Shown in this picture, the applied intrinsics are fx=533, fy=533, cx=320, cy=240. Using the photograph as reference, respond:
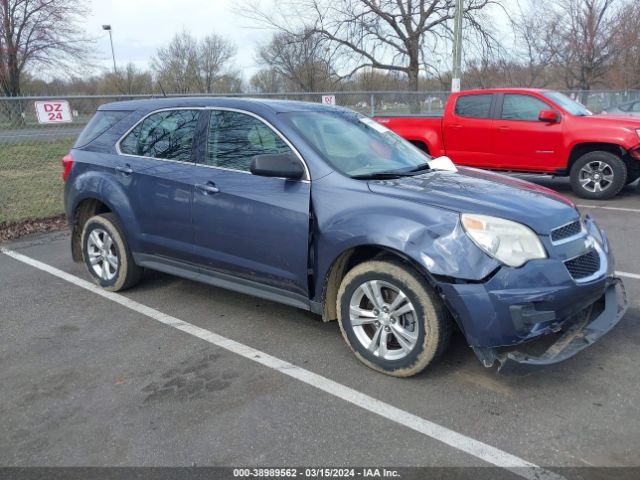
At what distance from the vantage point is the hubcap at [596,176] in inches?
336

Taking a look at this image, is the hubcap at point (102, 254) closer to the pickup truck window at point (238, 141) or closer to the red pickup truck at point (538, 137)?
the pickup truck window at point (238, 141)

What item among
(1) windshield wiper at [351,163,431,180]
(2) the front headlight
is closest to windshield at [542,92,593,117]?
(1) windshield wiper at [351,163,431,180]

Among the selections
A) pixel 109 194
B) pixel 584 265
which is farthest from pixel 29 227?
pixel 584 265

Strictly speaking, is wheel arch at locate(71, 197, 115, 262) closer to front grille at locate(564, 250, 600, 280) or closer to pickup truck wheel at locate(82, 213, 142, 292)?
pickup truck wheel at locate(82, 213, 142, 292)

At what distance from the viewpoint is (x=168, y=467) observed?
2586mm

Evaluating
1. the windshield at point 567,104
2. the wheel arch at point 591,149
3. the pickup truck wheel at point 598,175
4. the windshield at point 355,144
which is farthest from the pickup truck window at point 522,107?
the windshield at point 355,144

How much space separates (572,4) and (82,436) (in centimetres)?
3526

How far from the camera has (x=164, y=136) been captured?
4.49m

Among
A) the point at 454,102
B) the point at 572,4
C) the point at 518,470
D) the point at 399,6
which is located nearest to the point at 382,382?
the point at 518,470

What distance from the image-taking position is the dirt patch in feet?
24.2

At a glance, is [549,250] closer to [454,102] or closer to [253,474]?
[253,474]

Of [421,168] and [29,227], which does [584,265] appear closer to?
[421,168]

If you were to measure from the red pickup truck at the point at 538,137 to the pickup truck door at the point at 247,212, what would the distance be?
6242 mm

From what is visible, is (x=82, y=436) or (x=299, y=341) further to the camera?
(x=299, y=341)
